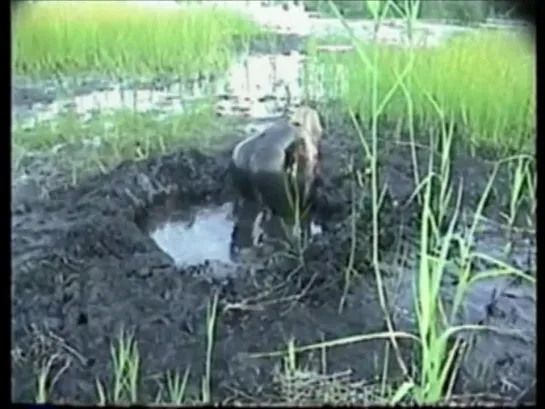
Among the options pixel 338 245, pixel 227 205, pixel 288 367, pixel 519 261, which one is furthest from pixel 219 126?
pixel 519 261

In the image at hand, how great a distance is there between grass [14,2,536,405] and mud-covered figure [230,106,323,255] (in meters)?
0.07

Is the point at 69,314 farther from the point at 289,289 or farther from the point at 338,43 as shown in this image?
the point at 338,43

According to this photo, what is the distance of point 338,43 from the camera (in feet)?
6.48

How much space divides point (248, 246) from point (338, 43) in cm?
38

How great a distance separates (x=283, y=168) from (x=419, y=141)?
0.77 ft

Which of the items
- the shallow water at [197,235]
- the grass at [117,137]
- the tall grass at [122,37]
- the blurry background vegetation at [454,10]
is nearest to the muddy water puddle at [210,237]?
the shallow water at [197,235]

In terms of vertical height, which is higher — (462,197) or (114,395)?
(462,197)

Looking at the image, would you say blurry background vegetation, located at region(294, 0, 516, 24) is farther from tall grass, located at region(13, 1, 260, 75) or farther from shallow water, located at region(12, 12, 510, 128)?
tall grass, located at region(13, 1, 260, 75)

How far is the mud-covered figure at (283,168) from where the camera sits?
1.97 m

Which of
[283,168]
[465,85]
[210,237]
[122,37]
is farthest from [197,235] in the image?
[465,85]

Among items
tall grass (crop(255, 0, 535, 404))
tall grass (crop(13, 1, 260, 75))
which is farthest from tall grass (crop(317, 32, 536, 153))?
tall grass (crop(13, 1, 260, 75))

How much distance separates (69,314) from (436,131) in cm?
69

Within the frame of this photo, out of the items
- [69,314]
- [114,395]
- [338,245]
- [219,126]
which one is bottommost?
[114,395]

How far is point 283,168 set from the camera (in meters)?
1.99
